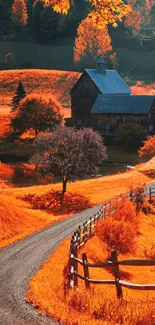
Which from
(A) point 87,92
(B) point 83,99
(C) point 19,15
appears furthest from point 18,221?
(C) point 19,15

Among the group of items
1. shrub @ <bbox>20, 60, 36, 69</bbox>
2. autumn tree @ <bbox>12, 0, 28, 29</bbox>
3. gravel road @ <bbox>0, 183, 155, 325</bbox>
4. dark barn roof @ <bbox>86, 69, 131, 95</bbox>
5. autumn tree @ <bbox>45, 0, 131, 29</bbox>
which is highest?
autumn tree @ <bbox>45, 0, 131, 29</bbox>

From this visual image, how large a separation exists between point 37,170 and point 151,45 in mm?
125705

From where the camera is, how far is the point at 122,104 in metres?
89.5

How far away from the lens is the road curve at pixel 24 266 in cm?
1307

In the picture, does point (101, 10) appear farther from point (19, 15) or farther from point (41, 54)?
point (19, 15)

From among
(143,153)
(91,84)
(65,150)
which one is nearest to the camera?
(65,150)

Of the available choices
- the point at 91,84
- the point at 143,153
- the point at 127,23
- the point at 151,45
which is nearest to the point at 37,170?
the point at 143,153

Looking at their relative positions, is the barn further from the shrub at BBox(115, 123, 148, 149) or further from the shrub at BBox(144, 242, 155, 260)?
the shrub at BBox(144, 242, 155, 260)

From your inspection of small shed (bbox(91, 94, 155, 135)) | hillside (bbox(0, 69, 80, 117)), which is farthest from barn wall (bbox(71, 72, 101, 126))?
hillside (bbox(0, 69, 80, 117))

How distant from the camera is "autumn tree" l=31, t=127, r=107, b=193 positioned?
1809 inches

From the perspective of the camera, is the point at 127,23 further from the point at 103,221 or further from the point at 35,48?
the point at 103,221

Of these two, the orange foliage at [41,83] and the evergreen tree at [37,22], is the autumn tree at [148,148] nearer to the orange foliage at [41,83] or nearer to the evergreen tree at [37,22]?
the orange foliage at [41,83]

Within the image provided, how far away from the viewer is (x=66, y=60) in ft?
541

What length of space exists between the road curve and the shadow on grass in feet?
13.5
